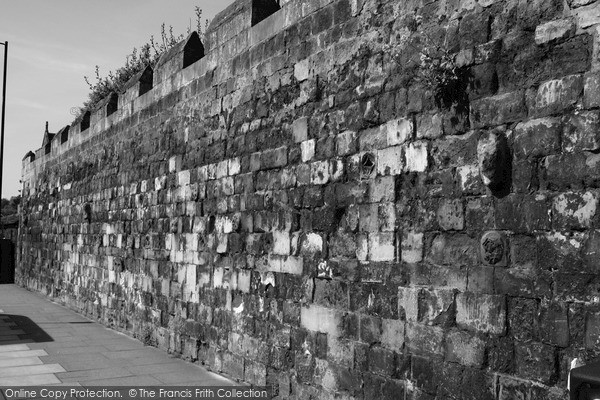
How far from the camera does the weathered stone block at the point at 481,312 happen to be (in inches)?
143

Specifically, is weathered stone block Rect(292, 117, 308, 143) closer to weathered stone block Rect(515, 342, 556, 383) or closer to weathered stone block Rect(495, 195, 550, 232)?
weathered stone block Rect(495, 195, 550, 232)

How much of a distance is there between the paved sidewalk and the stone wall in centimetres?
35

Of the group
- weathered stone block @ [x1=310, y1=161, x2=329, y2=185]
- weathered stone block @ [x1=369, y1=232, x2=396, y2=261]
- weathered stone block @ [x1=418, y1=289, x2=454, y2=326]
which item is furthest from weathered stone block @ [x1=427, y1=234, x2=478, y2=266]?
weathered stone block @ [x1=310, y1=161, x2=329, y2=185]

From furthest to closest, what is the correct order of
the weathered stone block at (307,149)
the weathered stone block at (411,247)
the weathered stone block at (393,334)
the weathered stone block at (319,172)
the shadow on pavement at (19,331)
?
1. the shadow on pavement at (19,331)
2. the weathered stone block at (307,149)
3. the weathered stone block at (319,172)
4. the weathered stone block at (393,334)
5. the weathered stone block at (411,247)

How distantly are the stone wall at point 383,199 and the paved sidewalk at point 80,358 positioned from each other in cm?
35

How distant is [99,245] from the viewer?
35.7 feet

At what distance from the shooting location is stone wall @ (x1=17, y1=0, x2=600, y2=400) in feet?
11.1

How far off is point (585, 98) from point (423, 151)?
1168mm

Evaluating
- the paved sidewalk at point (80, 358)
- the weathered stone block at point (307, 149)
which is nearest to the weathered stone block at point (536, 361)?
the weathered stone block at point (307, 149)

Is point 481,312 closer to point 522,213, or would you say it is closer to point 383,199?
point 522,213

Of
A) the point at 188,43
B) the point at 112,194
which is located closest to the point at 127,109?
the point at 112,194

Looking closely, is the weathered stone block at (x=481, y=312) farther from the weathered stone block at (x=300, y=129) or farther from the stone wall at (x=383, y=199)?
the weathered stone block at (x=300, y=129)

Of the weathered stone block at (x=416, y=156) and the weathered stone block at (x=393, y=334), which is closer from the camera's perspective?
the weathered stone block at (x=416, y=156)

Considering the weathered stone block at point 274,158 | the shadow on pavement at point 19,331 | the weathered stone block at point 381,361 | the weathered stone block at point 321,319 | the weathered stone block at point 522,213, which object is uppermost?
the weathered stone block at point 274,158
